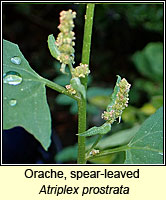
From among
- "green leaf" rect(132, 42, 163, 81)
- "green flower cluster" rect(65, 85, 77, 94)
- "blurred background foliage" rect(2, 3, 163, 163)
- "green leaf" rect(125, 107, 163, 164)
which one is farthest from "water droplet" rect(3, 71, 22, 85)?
"green leaf" rect(132, 42, 163, 81)

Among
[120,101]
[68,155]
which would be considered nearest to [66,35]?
[120,101]

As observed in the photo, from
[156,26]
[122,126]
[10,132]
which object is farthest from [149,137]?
[156,26]

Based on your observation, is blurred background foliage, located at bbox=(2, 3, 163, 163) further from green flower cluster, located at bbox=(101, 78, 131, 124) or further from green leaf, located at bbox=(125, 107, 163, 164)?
green flower cluster, located at bbox=(101, 78, 131, 124)

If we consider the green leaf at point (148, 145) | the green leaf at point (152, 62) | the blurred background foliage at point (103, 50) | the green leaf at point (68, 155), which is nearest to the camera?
the green leaf at point (148, 145)

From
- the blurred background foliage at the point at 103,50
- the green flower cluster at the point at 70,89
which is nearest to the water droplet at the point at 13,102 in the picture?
the green flower cluster at the point at 70,89

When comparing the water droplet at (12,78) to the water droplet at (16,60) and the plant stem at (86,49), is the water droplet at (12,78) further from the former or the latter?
the plant stem at (86,49)

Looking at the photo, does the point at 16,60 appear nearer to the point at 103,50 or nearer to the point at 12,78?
the point at 12,78

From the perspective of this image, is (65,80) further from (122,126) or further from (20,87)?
(20,87)
